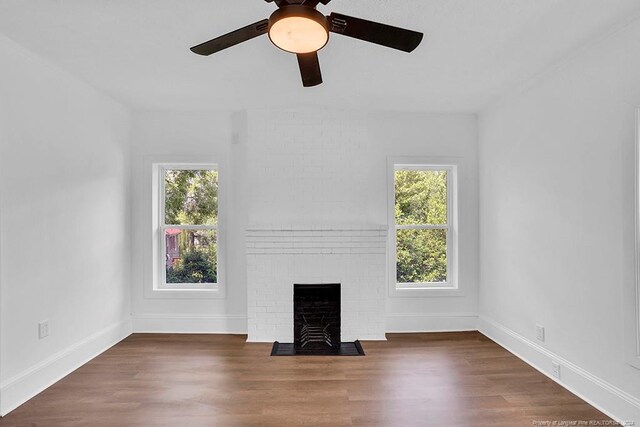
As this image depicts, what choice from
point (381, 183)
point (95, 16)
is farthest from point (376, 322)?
point (95, 16)

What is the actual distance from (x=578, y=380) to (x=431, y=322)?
1.73m

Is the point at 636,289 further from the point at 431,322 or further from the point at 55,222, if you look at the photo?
the point at 55,222

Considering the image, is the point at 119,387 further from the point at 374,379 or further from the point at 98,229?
the point at 374,379

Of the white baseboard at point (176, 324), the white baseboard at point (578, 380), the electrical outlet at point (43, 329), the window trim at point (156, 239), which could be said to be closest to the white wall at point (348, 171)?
the window trim at point (156, 239)

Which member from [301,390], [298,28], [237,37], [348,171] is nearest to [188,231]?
[348,171]

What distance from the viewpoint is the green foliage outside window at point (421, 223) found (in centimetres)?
455

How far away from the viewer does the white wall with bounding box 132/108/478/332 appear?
4289mm

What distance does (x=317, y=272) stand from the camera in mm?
4223

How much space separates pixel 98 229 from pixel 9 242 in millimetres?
1067

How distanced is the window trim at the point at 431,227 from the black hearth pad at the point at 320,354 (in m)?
0.79

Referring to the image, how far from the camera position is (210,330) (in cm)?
439

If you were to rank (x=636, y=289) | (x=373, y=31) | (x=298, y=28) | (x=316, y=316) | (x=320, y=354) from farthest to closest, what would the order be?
(x=316, y=316) → (x=320, y=354) → (x=636, y=289) → (x=373, y=31) → (x=298, y=28)

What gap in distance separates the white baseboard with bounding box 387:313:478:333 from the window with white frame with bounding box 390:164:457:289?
34 centimetres

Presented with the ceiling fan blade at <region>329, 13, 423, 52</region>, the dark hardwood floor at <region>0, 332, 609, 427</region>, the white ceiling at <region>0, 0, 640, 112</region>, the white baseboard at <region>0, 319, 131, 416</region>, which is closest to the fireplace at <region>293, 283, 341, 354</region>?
the dark hardwood floor at <region>0, 332, 609, 427</region>
